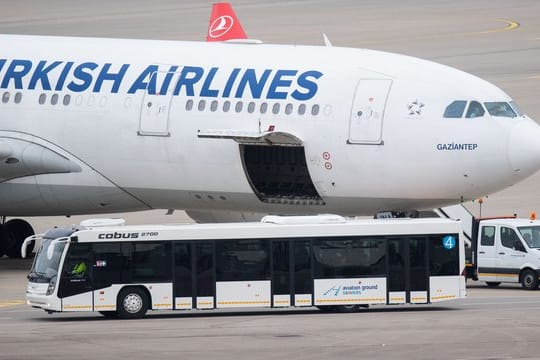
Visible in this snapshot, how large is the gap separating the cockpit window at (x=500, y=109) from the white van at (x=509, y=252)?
3.65 metres

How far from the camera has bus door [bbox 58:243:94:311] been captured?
126 feet

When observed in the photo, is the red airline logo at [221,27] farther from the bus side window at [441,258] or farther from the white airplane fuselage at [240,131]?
the bus side window at [441,258]

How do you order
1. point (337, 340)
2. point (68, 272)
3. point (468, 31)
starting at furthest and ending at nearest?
point (468, 31) < point (68, 272) < point (337, 340)

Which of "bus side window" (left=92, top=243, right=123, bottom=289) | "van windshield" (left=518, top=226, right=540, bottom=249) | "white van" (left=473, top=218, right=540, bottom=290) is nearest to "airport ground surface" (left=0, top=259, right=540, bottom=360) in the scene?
"bus side window" (left=92, top=243, right=123, bottom=289)

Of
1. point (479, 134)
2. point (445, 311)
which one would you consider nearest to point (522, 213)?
point (479, 134)

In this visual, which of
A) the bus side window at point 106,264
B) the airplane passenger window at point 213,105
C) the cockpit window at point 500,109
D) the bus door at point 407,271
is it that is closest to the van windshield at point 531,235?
the cockpit window at point 500,109

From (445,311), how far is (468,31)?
63.3 metres

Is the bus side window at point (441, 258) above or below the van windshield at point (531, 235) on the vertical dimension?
below

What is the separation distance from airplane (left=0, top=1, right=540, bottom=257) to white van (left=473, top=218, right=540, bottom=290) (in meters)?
2.46

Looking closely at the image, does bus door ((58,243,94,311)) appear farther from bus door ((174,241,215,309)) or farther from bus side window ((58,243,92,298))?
bus door ((174,241,215,309))

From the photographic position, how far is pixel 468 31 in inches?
3952

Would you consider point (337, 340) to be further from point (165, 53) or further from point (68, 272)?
point (165, 53)

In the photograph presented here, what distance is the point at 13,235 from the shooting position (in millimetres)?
53750

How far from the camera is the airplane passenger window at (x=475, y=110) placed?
42969 mm
